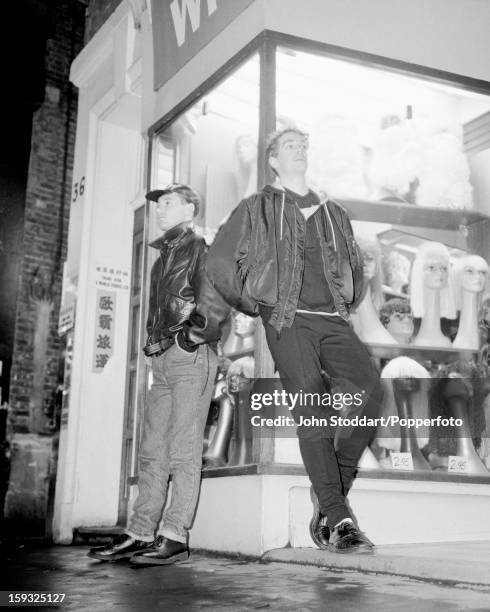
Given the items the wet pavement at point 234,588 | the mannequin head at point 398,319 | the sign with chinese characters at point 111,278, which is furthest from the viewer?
the sign with chinese characters at point 111,278

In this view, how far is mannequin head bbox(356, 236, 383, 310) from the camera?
13.0 ft

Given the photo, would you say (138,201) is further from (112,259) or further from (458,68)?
(458,68)

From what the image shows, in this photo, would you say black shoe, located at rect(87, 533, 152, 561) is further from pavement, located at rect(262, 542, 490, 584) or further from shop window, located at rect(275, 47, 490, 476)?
shop window, located at rect(275, 47, 490, 476)

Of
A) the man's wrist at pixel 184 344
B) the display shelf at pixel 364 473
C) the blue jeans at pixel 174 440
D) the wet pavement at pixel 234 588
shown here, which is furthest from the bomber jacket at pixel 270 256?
the wet pavement at pixel 234 588

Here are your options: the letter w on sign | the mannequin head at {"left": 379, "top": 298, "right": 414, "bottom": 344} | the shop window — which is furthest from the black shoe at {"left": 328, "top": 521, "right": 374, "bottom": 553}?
the letter w on sign

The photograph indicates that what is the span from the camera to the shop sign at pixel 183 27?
4.17 m

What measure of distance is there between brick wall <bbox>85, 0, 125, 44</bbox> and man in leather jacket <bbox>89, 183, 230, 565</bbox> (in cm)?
367

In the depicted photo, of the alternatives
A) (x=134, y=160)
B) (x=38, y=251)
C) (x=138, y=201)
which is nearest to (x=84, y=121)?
(x=134, y=160)

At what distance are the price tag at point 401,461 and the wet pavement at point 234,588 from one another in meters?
0.95

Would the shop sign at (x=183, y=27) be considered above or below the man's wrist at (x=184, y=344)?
above

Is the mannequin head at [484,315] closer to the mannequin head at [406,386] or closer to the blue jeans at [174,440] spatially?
the mannequin head at [406,386]

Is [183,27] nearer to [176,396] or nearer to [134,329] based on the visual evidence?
[134,329]

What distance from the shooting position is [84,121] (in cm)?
616

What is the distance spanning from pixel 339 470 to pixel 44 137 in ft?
23.3
